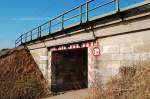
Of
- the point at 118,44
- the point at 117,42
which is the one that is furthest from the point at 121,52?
the point at 117,42

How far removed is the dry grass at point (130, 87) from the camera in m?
9.59

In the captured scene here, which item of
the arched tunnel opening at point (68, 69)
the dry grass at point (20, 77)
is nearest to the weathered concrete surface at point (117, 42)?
the arched tunnel opening at point (68, 69)

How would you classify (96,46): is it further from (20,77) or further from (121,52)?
(20,77)

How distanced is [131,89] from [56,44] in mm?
13681

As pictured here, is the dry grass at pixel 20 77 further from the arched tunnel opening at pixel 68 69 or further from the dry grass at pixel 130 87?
the dry grass at pixel 130 87

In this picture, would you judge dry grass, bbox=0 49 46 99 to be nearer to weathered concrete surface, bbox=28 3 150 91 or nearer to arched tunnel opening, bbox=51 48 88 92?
arched tunnel opening, bbox=51 48 88 92

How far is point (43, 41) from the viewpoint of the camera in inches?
1057

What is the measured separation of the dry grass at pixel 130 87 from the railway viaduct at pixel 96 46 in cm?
86

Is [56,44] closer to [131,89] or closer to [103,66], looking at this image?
[103,66]

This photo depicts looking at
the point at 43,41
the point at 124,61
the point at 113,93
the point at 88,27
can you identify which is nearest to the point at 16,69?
A: the point at 43,41

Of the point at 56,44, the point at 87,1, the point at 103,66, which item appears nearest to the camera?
the point at 103,66

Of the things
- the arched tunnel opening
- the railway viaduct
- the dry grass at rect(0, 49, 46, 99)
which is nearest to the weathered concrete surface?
the railway viaduct

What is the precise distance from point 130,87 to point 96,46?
5978mm

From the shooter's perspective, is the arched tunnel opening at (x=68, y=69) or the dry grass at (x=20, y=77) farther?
the arched tunnel opening at (x=68, y=69)
